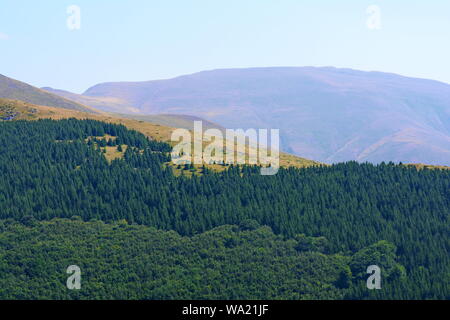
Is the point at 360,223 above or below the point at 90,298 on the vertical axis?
above

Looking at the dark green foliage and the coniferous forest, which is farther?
the coniferous forest

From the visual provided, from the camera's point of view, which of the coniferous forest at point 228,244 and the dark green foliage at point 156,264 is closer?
the dark green foliage at point 156,264

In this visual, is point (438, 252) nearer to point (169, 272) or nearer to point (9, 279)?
point (169, 272)

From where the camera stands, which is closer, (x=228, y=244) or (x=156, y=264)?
(x=156, y=264)

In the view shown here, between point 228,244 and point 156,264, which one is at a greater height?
point 228,244

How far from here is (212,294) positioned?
15275cm

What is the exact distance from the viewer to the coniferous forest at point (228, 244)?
508 feet

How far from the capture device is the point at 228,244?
576 ft

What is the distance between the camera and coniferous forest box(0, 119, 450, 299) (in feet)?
508
